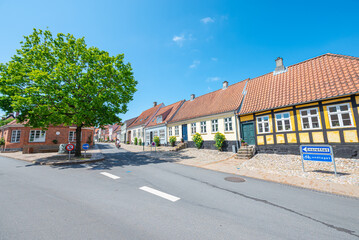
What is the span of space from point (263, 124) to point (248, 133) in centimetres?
161

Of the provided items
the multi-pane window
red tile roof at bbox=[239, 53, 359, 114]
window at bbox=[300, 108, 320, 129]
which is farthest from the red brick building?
window at bbox=[300, 108, 320, 129]

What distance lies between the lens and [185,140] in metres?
20.5

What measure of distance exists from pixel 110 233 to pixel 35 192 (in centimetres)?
395

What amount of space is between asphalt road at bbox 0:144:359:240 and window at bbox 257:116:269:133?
8.00 meters

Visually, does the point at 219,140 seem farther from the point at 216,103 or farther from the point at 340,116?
the point at 340,116

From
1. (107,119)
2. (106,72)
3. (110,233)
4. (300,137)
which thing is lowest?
(110,233)

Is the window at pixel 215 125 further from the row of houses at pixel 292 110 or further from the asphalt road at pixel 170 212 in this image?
the asphalt road at pixel 170 212

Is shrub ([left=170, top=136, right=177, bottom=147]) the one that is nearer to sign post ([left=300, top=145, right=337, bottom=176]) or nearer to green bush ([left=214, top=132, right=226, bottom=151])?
green bush ([left=214, top=132, right=226, bottom=151])

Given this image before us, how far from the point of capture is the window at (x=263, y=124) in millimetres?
12789

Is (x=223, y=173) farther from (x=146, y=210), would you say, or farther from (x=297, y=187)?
(x=146, y=210)

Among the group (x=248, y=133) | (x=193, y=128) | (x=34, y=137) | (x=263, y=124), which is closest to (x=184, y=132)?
(x=193, y=128)

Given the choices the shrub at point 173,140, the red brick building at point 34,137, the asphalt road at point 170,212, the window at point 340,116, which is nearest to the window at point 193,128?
the shrub at point 173,140

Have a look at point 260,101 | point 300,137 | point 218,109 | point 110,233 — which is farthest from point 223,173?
point 218,109

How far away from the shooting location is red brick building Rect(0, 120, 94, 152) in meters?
19.9
